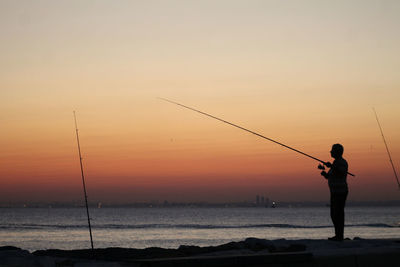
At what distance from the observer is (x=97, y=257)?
28.6ft

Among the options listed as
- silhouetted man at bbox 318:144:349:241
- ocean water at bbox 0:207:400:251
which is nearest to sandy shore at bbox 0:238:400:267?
silhouetted man at bbox 318:144:349:241

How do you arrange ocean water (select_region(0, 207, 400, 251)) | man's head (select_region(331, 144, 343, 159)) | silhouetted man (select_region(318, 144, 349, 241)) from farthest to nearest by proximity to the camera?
ocean water (select_region(0, 207, 400, 251)), man's head (select_region(331, 144, 343, 159)), silhouetted man (select_region(318, 144, 349, 241))

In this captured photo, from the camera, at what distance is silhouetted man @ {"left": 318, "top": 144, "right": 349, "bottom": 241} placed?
9.01m

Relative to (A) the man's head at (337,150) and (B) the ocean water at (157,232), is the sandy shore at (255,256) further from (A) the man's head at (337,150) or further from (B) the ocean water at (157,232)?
(B) the ocean water at (157,232)

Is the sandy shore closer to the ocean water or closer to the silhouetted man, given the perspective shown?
the silhouetted man

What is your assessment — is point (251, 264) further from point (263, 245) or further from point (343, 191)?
point (343, 191)

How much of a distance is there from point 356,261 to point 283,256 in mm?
910

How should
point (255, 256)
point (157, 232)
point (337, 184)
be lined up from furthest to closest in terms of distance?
point (157, 232) < point (337, 184) < point (255, 256)

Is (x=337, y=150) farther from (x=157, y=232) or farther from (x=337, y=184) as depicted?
(x=157, y=232)

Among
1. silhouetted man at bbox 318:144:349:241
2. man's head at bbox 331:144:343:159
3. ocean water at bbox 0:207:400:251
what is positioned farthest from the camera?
ocean water at bbox 0:207:400:251

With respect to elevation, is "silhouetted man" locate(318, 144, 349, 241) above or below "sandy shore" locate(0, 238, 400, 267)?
above

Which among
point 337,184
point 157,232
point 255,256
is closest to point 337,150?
point 337,184

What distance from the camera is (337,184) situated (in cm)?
909

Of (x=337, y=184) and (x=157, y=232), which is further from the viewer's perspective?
(x=157, y=232)
